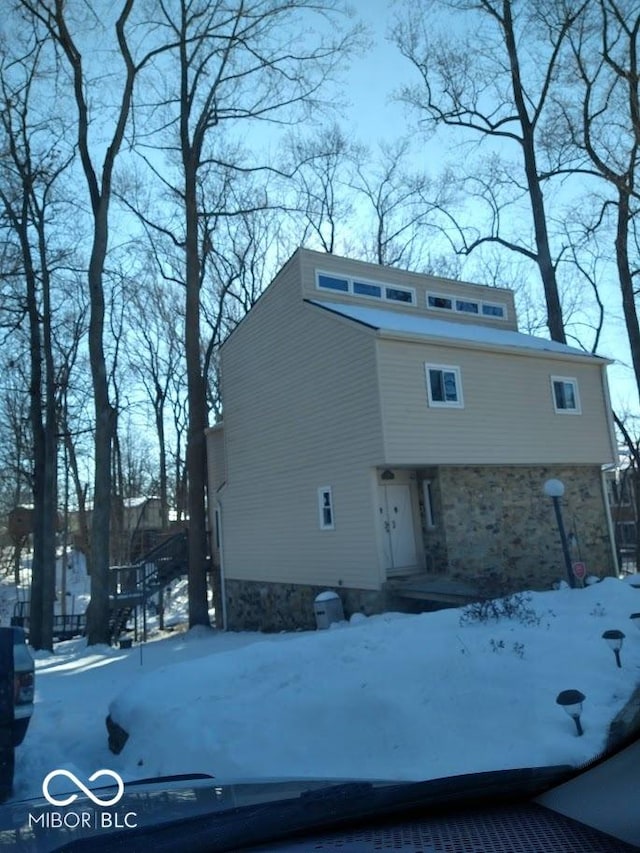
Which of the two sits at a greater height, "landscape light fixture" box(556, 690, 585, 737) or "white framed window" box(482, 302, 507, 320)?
"white framed window" box(482, 302, 507, 320)

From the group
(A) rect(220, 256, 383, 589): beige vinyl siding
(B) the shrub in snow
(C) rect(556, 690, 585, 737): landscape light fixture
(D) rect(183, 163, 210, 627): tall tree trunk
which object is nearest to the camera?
(C) rect(556, 690, 585, 737): landscape light fixture

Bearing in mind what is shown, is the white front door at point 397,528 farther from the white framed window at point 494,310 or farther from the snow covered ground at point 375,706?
the white framed window at point 494,310

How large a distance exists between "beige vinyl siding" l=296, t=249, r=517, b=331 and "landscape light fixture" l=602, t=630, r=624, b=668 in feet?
43.5

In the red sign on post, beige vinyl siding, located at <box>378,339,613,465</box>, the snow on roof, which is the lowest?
the red sign on post

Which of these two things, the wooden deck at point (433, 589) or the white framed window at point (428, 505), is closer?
the wooden deck at point (433, 589)

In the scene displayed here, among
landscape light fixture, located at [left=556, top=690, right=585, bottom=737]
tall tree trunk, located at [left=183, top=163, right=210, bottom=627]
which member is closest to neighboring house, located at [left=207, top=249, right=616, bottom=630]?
tall tree trunk, located at [left=183, top=163, right=210, bottom=627]

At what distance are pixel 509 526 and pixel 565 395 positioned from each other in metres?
4.27

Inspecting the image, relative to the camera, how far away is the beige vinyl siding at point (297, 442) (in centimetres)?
1509

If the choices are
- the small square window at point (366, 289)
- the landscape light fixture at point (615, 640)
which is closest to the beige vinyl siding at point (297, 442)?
the small square window at point (366, 289)

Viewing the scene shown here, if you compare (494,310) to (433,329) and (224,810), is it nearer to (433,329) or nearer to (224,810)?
(433,329)

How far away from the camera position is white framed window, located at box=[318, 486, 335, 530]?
53.0 feet

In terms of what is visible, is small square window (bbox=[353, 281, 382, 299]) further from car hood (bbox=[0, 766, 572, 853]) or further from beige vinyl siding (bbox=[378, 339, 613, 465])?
car hood (bbox=[0, 766, 572, 853])

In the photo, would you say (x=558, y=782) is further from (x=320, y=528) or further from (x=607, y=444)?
(x=607, y=444)

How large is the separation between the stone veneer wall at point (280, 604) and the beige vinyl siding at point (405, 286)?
719cm
